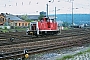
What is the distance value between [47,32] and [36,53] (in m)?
→ 20.9

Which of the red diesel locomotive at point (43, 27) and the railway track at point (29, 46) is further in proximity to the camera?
the red diesel locomotive at point (43, 27)

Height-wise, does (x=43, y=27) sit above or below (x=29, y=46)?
above

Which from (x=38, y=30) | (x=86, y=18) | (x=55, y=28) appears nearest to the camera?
(x=38, y=30)

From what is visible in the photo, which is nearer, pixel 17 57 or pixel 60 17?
pixel 17 57

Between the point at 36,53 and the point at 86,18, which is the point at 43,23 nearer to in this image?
the point at 36,53

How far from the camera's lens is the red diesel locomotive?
35.7m

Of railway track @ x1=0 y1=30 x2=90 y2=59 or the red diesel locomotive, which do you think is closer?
railway track @ x1=0 y1=30 x2=90 y2=59

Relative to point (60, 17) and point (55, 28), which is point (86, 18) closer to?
point (60, 17)

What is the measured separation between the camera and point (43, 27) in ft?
120

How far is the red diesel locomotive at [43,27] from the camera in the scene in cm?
3573

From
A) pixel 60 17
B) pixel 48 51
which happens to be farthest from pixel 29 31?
pixel 60 17

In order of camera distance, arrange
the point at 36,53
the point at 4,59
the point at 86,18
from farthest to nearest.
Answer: the point at 86,18, the point at 36,53, the point at 4,59

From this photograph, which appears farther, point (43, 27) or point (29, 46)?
point (43, 27)

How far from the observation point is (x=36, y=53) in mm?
16109
